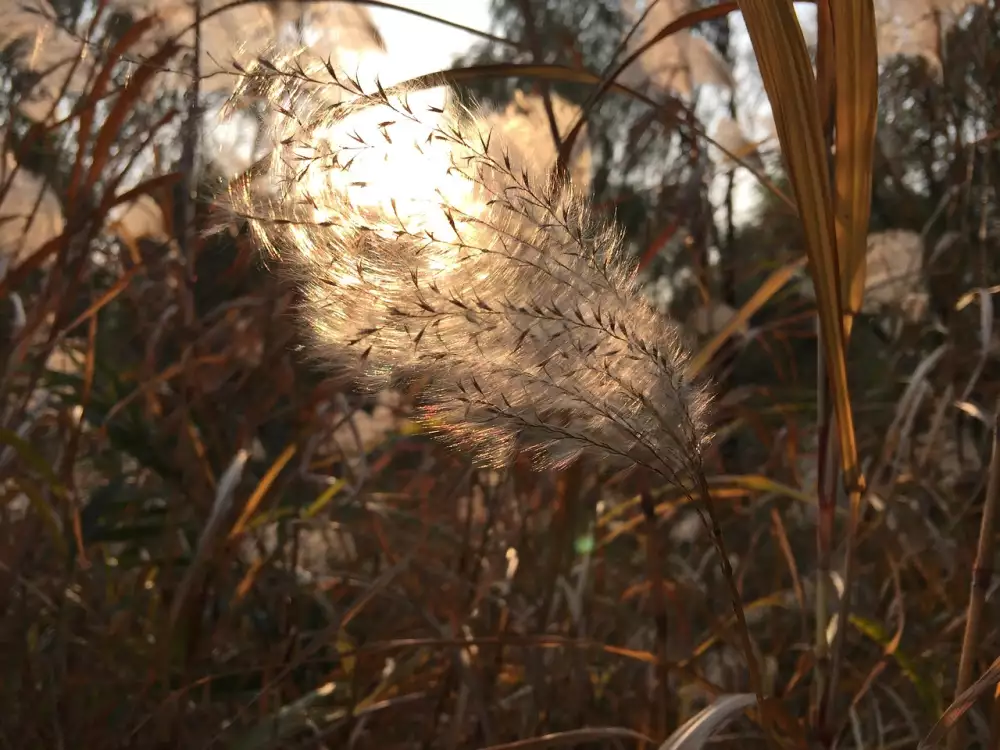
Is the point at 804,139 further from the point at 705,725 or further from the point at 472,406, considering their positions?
the point at 705,725

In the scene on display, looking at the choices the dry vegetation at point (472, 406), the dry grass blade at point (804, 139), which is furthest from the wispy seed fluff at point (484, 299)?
the dry grass blade at point (804, 139)

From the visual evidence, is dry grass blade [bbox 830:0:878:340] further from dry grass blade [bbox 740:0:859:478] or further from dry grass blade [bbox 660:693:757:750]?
dry grass blade [bbox 660:693:757:750]

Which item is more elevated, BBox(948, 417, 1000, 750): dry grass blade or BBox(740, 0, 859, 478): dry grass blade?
BBox(740, 0, 859, 478): dry grass blade

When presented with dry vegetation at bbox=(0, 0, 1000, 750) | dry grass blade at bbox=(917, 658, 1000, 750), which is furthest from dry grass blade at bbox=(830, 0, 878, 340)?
dry grass blade at bbox=(917, 658, 1000, 750)

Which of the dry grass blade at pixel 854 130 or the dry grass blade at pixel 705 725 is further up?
the dry grass blade at pixel 854 130

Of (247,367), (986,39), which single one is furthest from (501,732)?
(986,39)

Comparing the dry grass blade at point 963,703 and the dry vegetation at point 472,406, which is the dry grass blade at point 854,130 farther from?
the dry grass blade at point 963,703

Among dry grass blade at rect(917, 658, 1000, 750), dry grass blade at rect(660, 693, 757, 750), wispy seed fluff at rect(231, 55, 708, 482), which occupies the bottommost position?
dry grass blade at rect(660, 693, 757, 750)

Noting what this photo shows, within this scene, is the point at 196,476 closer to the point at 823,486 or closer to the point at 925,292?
the point at 823,486
